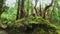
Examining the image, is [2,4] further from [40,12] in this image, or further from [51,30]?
[51,30]

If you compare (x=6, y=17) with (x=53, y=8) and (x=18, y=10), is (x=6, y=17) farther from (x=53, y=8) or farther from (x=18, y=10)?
(x=53, y=8)

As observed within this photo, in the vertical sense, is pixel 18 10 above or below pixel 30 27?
above

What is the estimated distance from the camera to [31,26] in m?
1.99

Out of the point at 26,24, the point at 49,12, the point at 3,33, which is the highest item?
the point at 49,12

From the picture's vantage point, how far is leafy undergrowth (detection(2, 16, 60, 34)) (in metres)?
1.99

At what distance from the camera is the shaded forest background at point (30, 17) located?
199 cm

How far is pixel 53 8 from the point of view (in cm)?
200

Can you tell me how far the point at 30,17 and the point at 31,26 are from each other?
0.45ft

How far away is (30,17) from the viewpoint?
2.01 meters

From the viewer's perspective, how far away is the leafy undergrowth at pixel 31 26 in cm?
199

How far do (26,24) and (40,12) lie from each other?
279 millimetres

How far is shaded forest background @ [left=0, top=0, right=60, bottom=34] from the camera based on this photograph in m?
1.99

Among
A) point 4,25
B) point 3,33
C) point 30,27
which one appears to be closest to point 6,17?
point 4,25

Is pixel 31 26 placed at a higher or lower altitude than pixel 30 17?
lower
